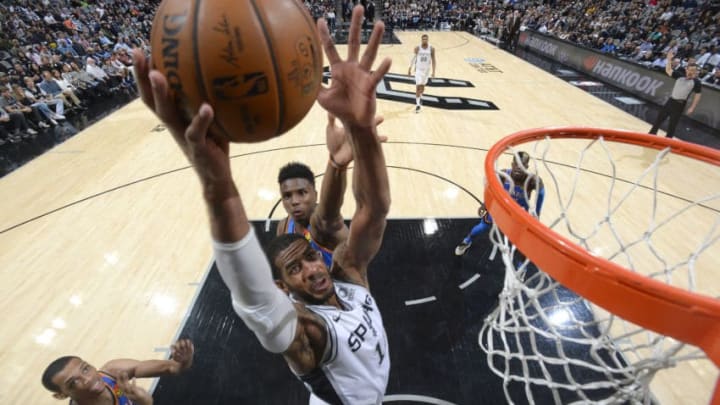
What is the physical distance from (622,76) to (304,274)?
1111cm

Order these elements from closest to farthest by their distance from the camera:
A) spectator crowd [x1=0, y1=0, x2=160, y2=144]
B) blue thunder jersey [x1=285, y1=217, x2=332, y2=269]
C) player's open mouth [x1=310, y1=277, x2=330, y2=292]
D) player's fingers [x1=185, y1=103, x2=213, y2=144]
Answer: player's fingers [x1=185, y1=103, x2=213, y2=144] < player's open mouth [x1=310, y1=277, x2=330, y2=292] < blue thunder jersey [x1=285, y1=217, x2=332, y2=269] < spectator crowd [x1=0, y1=0, x2=160, y2=144]

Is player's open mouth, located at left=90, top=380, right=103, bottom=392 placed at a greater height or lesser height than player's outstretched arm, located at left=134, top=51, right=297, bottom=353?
lesser

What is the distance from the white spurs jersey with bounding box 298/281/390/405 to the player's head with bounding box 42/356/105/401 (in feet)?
4.17

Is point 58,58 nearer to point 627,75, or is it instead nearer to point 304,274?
point 304,274

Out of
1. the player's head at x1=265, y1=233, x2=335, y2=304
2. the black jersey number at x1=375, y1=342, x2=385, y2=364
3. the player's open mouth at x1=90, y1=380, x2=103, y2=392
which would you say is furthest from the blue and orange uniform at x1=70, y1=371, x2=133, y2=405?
the black jersey number at x1=375, y1=342, x2=385, y2=364

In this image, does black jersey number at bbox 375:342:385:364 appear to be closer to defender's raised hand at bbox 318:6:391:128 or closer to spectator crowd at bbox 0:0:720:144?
defender's raised hand at bbox 318:6:391:128

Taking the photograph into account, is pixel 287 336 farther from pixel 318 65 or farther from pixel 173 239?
pixel 173 239

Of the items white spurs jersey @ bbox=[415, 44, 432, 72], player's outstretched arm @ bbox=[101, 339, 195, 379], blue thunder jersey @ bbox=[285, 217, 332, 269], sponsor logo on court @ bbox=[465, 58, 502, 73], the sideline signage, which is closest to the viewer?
player's outstretched arm @ bbox=[101, 339, 195, 379]

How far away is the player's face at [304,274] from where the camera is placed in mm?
1455

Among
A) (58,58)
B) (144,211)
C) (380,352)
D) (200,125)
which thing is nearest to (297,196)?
(380,352)

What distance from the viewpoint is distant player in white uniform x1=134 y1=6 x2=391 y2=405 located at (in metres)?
0.83

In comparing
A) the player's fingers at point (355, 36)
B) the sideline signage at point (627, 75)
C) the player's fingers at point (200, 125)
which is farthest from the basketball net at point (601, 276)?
the sideline signage at point (627, 75)

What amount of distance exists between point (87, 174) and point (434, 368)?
5.49 meters

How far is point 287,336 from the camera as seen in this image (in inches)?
39.8
